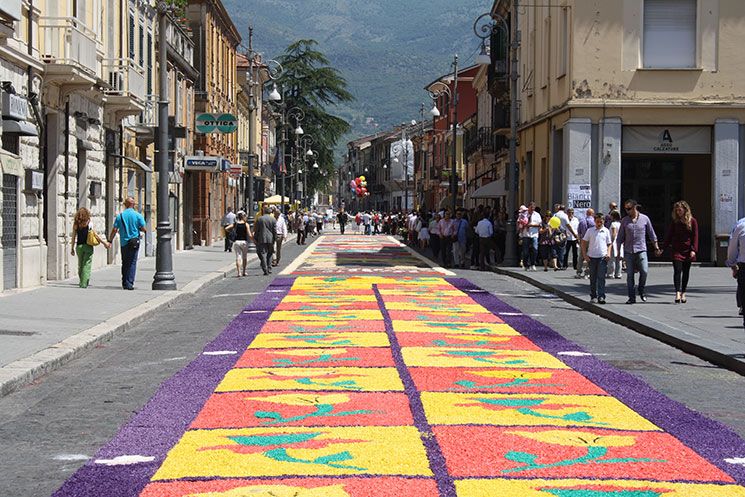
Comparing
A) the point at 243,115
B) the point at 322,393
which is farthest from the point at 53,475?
the point at 243,115

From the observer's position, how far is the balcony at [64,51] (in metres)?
24.1

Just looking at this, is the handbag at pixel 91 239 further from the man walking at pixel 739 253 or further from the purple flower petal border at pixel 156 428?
the man walking at pixel 739 253

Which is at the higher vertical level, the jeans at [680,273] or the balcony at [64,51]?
the balcony at [64,51]

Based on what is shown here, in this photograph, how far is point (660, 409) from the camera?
9461 millimetres

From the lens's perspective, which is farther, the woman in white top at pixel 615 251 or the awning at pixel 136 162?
the awning at pixel 136 162

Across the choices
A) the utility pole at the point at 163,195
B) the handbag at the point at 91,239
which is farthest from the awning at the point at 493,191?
the handbag at the point at 91,239

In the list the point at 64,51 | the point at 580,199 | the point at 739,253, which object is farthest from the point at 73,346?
the point at 580,199

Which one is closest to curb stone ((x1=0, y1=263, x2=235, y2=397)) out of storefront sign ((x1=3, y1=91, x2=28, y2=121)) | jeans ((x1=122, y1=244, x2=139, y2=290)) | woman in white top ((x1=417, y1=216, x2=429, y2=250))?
jeans ((x1=122, y1=244, x2=139, y2=290))

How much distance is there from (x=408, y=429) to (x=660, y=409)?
2.32m

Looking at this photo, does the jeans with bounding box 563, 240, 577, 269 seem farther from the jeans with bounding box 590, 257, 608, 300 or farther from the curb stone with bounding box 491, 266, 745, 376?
the jeans with bounding box 590, 257, 608, 300

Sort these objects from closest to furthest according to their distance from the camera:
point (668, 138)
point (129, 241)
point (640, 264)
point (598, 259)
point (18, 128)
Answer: point (598, 259) < point (640, 264) < point (18, 128) < point (129, 241) < point (668, 138)

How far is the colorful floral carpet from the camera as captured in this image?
21.9 feet

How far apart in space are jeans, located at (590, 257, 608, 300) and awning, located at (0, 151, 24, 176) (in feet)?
33.6

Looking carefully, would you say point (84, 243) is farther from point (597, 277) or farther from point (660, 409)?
point (660, 409)
